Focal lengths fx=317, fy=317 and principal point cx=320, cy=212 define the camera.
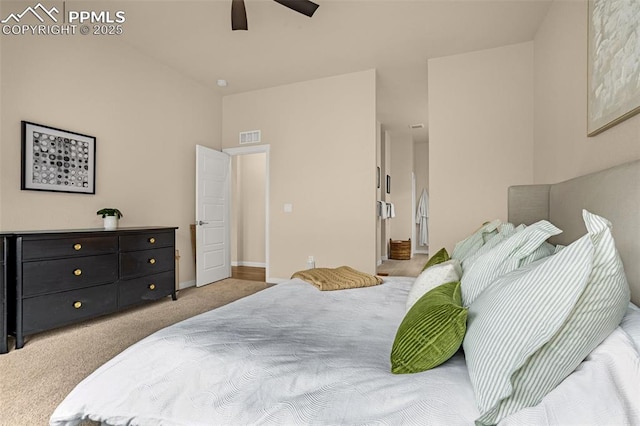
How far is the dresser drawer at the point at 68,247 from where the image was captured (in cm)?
238

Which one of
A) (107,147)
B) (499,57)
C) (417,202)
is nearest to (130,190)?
(107,147)

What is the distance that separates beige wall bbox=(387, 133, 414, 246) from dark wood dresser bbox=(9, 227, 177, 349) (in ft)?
18.7

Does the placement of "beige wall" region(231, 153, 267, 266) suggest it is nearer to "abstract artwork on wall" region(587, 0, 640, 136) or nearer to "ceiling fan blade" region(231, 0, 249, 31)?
"ceiling fan blade" region(231, 0, 249, 31)

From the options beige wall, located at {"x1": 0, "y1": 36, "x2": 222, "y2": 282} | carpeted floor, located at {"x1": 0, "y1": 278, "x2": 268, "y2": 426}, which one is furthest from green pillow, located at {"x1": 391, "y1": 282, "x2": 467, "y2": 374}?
beige wall, located at {"x1": 0, "y1": 36, "x2": 222, "y2": 282}

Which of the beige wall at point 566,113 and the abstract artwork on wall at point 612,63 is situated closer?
the abstract artwork on wall at point 612,63

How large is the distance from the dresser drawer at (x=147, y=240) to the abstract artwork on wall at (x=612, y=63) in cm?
375

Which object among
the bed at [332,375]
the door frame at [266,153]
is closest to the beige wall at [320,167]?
the door frame at [266,153]

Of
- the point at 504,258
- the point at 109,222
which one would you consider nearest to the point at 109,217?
the point at 109,222

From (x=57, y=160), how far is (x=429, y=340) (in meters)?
3.51

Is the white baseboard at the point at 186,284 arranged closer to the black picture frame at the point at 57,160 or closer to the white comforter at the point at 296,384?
the black picture frame at the point at 57,160

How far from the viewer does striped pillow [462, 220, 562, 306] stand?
1183 mm

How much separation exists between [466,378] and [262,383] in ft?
1.90

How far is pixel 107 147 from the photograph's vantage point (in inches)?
135

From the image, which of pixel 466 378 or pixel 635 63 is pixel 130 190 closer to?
pixel 466 378
